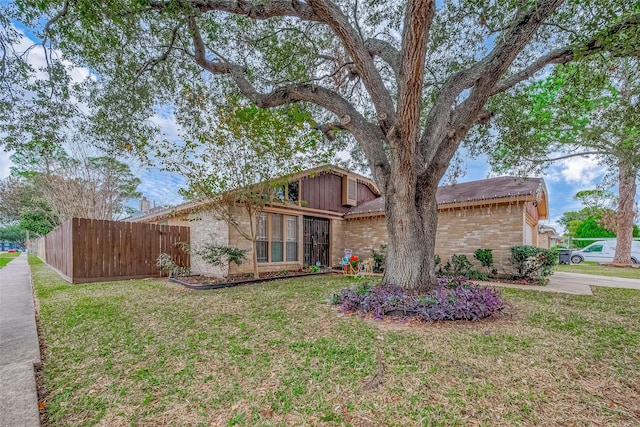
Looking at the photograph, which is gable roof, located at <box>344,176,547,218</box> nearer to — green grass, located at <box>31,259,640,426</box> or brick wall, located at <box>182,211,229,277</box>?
green grass, located at <box>31,259,640,426</box>

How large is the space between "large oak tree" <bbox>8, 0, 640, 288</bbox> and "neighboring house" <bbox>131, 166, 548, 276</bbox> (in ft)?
11.5

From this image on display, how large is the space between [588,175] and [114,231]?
73.9ft

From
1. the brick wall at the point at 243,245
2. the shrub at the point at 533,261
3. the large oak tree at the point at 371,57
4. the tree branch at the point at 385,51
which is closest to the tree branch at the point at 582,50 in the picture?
the large oak tree at the point at 371,57

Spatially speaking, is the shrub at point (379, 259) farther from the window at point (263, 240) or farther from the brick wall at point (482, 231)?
the window at point (263, 240)

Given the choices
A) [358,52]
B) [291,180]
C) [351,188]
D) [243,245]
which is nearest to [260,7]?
[358,52]

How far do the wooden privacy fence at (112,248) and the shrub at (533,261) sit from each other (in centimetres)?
1155

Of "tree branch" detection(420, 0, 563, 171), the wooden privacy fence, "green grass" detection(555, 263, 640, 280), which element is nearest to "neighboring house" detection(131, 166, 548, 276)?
the wooden privacy fence

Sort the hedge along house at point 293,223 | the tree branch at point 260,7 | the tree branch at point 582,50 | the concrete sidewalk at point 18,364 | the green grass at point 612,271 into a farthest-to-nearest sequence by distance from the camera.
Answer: the green grass at point 612,271 → the hedge along house at point 293,223 → the tree branch at point 260,7 → the tree branch at point 582,50 → the concrete sidewalk at point 18,364

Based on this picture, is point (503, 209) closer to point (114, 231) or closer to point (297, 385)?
point (297, 385)

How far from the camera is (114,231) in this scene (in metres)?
9.36

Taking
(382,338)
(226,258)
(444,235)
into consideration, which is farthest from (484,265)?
(226,258)

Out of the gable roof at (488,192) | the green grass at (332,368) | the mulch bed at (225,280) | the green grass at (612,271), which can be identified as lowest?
the green grass at (612,271)

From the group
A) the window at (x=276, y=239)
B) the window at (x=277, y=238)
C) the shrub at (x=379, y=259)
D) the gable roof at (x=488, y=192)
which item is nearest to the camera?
the gable roof at (x=488, y=192)

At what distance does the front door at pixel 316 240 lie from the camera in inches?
487
